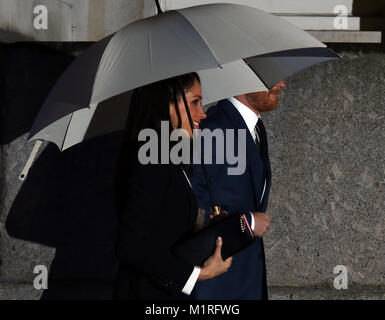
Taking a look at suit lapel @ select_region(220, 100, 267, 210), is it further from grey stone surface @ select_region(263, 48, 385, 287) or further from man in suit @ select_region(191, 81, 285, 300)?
grey stone surface @ select_region(263, 48, 385, 287)

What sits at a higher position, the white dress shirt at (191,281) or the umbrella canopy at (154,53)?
the umbrella canopy at (154,53)

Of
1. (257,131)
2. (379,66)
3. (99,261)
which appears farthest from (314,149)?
(99,261)

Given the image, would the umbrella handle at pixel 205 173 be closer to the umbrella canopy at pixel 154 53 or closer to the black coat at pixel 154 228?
the umbrella canopy at pixel 154 53

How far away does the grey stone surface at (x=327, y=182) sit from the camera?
226 inches

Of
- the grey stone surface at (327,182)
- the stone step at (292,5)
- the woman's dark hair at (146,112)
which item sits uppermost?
Answer: the stone step at (292,5)

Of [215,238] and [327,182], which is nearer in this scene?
[215,238]

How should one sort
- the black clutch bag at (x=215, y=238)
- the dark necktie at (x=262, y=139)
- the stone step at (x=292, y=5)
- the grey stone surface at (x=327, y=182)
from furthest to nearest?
1. the stone step at (x=292, y=5)
2. the grey stone surface at (x=327, y=182)
3. the dark necktie at (x=262, y=139)
4. the black clutch bag at (x=215, y=238)

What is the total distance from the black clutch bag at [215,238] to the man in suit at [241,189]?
19.2 inches

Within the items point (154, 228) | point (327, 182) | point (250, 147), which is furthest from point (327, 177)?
point (154, 228)

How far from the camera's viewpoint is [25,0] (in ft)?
21.4

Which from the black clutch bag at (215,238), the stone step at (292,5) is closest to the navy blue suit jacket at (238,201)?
the black clutch bag at (215,238)

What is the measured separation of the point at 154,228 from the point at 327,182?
264 cm

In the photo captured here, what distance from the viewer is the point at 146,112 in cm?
352

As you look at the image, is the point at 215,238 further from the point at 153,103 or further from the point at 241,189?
the point at 241,189
